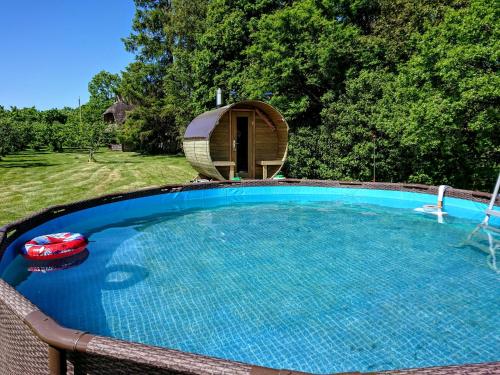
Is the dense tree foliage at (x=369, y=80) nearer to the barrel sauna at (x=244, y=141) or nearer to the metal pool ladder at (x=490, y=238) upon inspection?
the barrel sauna at (x=244, y=141)

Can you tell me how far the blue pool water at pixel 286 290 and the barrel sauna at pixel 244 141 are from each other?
5.49 meters

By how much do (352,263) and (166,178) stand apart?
10.4m

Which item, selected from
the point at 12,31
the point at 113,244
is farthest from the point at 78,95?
the point at 113,244

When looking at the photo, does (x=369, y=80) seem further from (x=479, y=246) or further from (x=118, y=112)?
(x=118, y=112)

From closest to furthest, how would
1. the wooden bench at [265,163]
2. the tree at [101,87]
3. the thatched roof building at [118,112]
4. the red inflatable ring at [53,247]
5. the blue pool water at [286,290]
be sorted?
the blue pool water at [286,290] < the red inflatable ring at [53,247] < the wooden bench at [265,163] < the thatched roof building at [118,112] < the tree at [101,87]

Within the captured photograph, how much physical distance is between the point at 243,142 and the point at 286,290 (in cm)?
1070

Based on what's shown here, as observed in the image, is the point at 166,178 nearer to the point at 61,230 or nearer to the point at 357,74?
the point at 61,230

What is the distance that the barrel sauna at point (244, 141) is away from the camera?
1414 centimetres

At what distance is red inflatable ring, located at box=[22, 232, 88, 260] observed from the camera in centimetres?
591

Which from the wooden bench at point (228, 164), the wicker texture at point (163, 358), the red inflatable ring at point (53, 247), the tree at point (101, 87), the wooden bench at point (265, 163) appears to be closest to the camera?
the wicker texture at point (163, 358)

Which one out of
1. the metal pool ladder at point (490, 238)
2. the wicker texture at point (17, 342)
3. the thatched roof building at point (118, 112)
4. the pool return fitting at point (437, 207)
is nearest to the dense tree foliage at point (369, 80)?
the pool return fitting at point (437, 207)

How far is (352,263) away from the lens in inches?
245

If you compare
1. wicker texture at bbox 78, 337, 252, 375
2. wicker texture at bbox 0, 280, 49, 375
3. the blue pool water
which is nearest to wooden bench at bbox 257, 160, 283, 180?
the blue pool water

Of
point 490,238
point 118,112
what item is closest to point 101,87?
point 118,112
